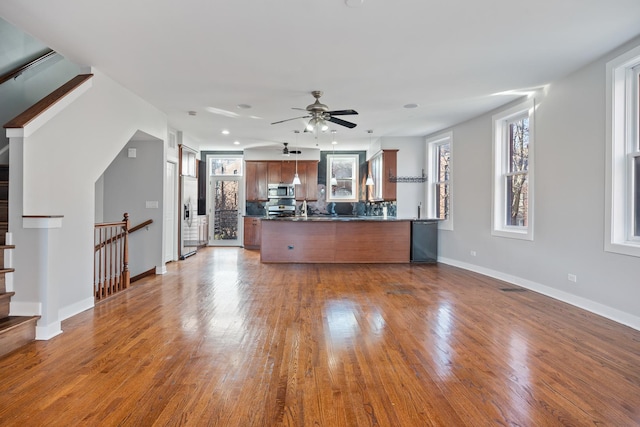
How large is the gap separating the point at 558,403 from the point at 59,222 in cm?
395

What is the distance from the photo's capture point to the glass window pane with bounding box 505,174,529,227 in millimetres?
4910

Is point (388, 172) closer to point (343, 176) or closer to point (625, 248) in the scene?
point (343, 176)

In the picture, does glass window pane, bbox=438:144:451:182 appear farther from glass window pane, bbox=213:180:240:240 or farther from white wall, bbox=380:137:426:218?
glass window pane, bbox=213:180:240:240

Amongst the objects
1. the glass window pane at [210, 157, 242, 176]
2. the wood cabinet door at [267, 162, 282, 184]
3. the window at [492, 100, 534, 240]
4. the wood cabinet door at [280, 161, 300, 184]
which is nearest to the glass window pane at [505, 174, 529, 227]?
the window at [492, 100, 534, 240]

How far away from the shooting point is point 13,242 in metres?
2.89

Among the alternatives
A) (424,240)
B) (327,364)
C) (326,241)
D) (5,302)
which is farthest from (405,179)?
(5,302)

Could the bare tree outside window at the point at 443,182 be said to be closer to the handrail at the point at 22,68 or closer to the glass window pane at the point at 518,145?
the glass window pane at the point at 518,145

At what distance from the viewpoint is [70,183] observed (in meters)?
3.48

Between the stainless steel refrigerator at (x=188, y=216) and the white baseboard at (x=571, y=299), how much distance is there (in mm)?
5759

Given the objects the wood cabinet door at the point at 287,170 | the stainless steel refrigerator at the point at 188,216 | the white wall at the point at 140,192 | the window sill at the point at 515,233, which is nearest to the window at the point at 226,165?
the wood cabinet door at the point at 287,170

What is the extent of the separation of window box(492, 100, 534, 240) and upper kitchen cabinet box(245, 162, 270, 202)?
5.78m

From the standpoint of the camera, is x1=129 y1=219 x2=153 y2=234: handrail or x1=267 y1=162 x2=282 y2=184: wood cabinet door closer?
x1=129 y1=219 x2=153 y2=234: handrail

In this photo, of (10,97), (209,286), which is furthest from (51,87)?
(209,286)

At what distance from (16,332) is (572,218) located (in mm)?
5536
